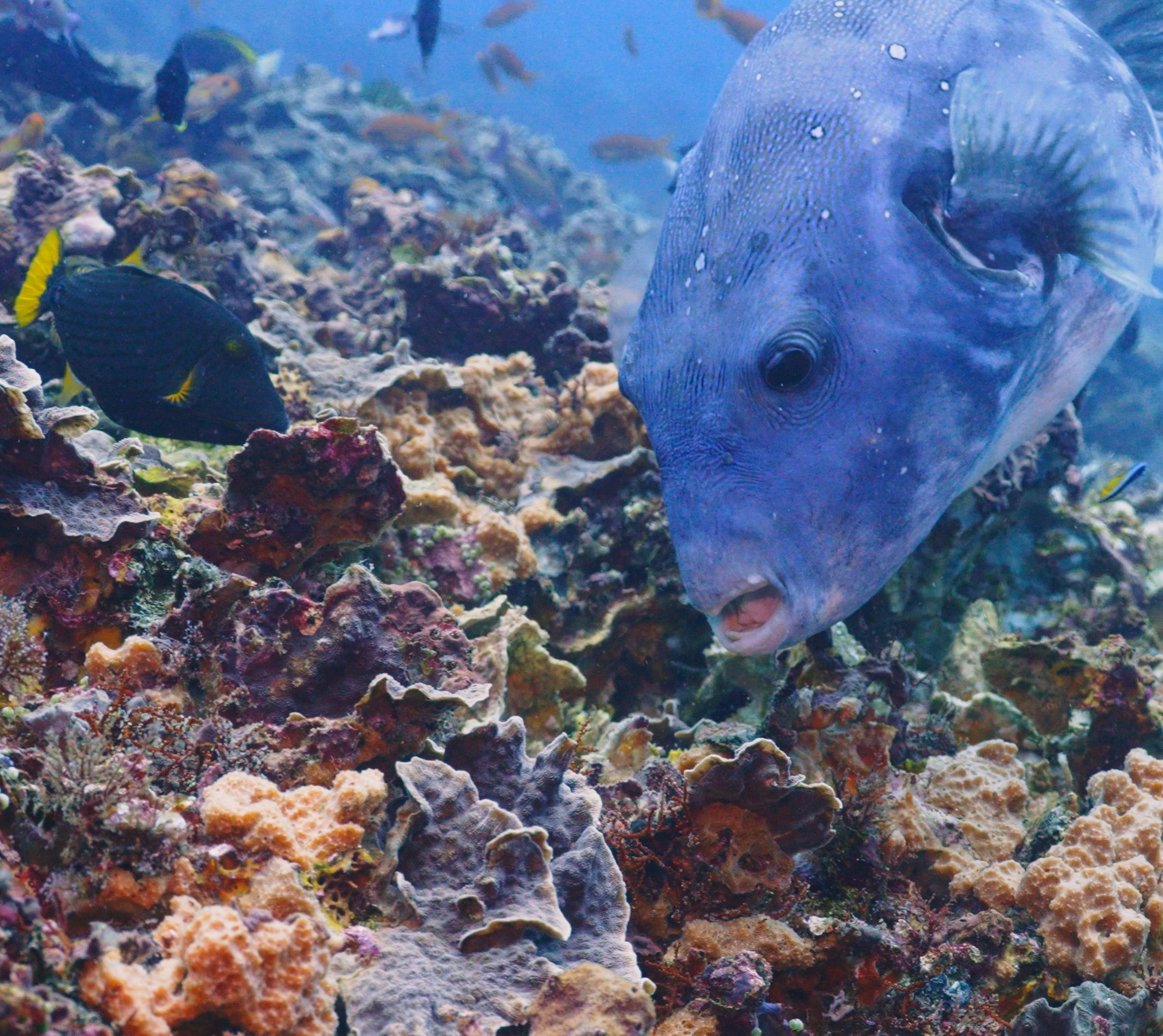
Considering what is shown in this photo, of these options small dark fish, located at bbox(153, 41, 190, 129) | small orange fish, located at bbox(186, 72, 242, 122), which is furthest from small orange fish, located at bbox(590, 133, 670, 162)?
small dark fish, located at bbox(153, 41, 190, 129)

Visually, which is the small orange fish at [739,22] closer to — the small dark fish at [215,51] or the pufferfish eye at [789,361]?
the small dark fish at [215,51]

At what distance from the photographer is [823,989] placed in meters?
2.27

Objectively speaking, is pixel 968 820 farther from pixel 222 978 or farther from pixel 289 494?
pixel 289 494

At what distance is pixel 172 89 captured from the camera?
693 cm

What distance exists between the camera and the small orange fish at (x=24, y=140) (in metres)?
9.11

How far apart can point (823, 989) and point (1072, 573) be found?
3.67 meters

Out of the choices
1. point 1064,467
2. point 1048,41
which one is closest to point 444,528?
point 1048,41

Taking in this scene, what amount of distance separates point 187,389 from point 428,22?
7614 mm

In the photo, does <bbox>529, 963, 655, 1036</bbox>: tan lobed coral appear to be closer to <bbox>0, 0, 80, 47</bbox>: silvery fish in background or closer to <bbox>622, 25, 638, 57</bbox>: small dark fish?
<bbox>0, 0, 80, 47</bbox>: silvery fish in background

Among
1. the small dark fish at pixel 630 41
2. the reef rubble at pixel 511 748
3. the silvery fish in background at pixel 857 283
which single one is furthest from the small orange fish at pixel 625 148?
the silvery fish in background at pixel 857 283

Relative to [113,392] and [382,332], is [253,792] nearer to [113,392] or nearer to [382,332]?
[113,392]

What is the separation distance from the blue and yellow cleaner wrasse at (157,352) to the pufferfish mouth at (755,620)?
2.05 meters

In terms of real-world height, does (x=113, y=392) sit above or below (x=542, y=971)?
above

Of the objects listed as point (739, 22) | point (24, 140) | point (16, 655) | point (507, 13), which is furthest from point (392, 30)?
A: point (16, 655)
